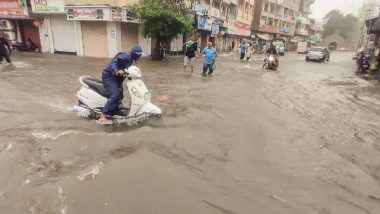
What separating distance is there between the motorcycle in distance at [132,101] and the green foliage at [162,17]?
1297 centimetres

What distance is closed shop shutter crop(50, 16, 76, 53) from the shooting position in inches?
873

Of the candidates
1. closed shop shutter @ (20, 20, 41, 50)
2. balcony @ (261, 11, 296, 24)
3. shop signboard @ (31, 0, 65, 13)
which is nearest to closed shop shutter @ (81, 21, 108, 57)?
shop signboard @ (31, 0, 65, 13)

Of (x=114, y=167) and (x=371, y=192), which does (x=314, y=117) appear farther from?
(x=114, y=167)

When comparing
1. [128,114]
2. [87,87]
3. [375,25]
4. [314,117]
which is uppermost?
[375,25]

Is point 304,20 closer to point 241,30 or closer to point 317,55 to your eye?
point 241,30

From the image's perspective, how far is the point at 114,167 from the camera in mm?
4309

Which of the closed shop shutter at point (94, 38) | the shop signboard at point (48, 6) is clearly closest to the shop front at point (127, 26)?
the closed shop shutter at point (94, 38)

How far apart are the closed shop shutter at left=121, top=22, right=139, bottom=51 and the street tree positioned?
7.37 feet

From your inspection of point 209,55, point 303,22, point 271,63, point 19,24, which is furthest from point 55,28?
point 303,22

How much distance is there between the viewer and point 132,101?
5.77 meters

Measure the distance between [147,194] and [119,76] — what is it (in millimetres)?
2774

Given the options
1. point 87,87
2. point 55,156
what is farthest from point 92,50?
point 55,156

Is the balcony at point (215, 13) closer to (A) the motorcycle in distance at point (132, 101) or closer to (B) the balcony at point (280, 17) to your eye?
(B) the balcony at point (280, 17)

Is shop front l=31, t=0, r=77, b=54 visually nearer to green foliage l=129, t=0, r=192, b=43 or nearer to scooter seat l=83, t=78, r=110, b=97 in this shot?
green foliage l=129, t=0, r=192, b=43
